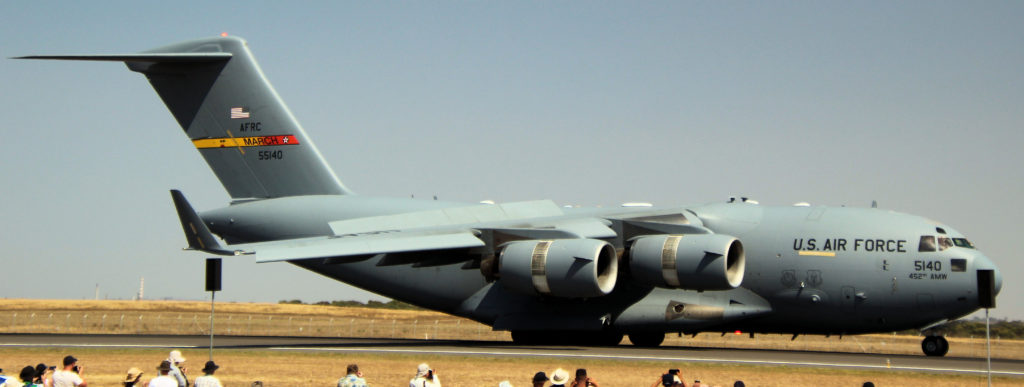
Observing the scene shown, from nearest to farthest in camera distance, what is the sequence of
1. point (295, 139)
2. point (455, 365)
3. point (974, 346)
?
point (455, 365), point (295, 139), point (974, 346)

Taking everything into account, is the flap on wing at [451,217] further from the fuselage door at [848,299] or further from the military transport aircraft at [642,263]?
the fuselage door at [848,299]

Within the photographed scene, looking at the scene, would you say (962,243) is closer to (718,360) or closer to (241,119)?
(718,360)

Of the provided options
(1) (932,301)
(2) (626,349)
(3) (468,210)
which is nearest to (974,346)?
(1) (932,301)

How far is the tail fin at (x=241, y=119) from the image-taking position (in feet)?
88.2

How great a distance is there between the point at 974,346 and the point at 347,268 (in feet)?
54.2

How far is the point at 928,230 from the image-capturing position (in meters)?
21.6

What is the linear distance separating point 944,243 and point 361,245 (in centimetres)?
1098

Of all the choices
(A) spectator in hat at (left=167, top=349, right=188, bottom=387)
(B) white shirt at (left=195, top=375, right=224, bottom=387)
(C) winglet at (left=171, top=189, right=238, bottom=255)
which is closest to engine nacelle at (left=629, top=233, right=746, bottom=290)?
(C) winglet at (left=171, top=189, right=238, bottom=255)

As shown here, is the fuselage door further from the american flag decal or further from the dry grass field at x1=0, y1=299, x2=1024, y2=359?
the american flag decal

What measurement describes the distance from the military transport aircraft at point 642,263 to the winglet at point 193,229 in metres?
0.02

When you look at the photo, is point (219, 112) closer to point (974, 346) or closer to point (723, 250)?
point (723, 250)

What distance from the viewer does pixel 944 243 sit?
2139cm

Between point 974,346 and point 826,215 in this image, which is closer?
point 826,215

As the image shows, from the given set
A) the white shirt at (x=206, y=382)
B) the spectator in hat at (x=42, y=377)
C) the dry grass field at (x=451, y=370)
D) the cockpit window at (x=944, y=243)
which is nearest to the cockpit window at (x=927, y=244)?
the cockpit window at (x=944, y=243)
